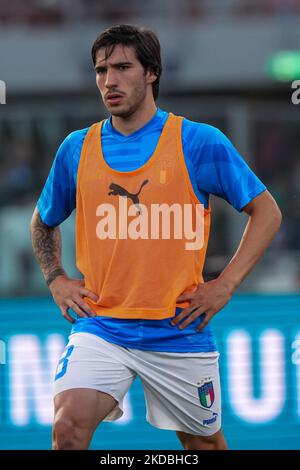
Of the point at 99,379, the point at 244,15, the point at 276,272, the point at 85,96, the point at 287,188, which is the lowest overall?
the point at 99,379

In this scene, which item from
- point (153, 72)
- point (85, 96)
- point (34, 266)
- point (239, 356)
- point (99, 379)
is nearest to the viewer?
point (99, 379)

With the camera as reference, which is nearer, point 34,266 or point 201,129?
point 201,129

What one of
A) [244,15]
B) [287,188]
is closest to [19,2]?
[244,15]

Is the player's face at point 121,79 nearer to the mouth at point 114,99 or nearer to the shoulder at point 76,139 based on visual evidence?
the mouth at point 114,99

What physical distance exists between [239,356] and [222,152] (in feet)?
6.61

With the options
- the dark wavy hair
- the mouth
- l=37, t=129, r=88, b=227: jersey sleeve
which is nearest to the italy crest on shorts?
l=37, t=129, r=88, b=227: jersey sleeve

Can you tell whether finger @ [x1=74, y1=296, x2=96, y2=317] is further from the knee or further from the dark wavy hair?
the dark wavy hair

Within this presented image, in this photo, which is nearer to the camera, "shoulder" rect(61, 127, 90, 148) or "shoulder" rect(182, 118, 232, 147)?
"shoulder" rect(182, 118, 232, 147)

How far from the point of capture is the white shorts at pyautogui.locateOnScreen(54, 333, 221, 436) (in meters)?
4.13

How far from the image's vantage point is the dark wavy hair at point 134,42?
4.27 meters

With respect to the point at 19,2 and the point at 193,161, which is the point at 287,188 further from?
the point at 193,161

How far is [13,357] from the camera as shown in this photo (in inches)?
235

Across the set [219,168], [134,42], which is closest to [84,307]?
[219,168]

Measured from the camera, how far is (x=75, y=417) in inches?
157
